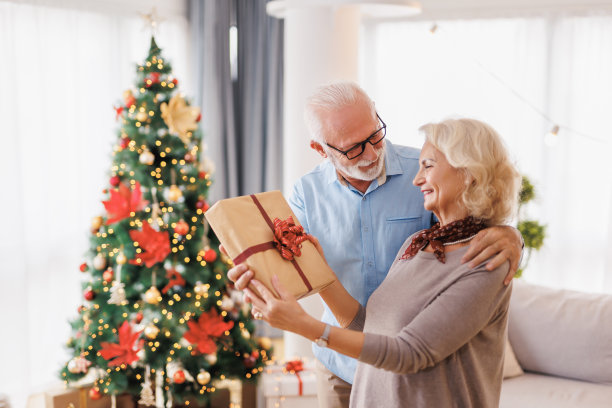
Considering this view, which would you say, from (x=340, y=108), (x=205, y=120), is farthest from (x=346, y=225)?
(x=205, y=120)

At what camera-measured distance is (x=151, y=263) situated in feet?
9.34

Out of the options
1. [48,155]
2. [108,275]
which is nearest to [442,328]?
[108,275]

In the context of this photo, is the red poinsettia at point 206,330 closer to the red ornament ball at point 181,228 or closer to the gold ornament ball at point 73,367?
the red ornament ball at point 181,228

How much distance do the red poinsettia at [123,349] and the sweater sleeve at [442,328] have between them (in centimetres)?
190

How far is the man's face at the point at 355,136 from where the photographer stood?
170 cm

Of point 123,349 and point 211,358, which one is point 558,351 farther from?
point 123,349

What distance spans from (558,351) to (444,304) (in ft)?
6.20

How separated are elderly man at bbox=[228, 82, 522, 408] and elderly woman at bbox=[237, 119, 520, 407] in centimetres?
30

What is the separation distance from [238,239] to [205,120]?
333 centimetres

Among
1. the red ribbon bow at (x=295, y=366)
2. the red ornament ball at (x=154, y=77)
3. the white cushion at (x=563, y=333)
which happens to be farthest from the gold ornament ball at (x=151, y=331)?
the white cushion at (x=563, y=333)

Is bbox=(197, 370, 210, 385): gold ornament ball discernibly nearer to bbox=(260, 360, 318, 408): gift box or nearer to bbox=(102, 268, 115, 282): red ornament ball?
bbox=(260, 360, 318, 408): gift box

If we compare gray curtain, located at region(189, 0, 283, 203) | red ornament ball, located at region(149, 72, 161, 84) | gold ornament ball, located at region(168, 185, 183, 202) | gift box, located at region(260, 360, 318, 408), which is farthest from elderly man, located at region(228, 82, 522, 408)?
gray curtain, located at region(189, 0, 283, 203)

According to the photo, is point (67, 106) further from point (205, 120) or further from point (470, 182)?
point (470, 182)

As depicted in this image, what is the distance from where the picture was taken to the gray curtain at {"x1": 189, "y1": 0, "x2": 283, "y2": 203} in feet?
14.8
